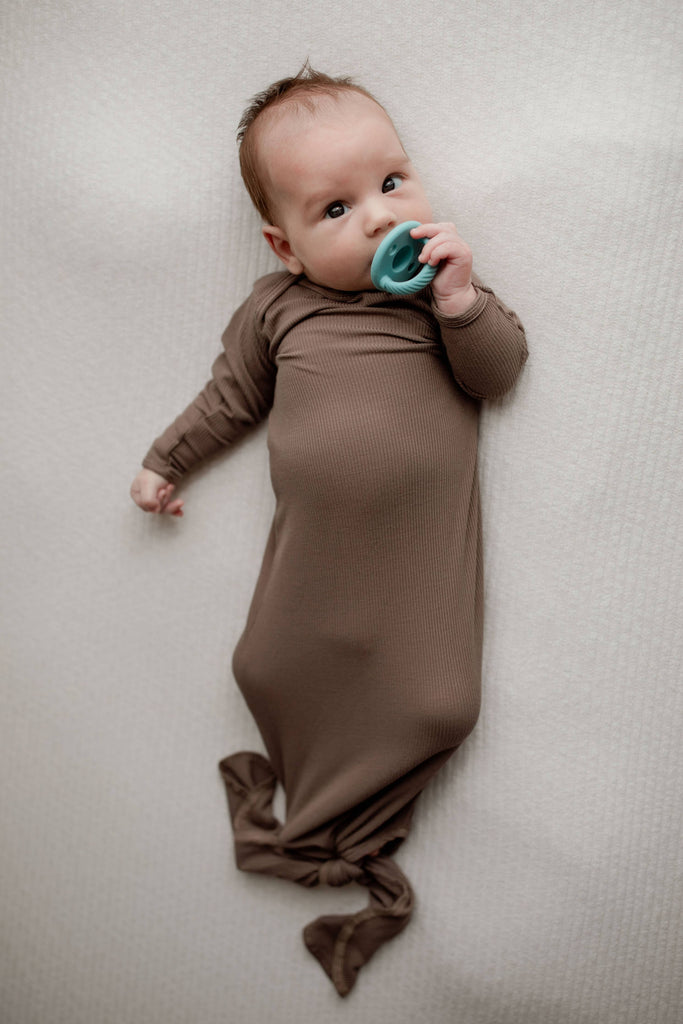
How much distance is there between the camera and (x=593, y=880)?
0.97 meters

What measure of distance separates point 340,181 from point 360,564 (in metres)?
0.45

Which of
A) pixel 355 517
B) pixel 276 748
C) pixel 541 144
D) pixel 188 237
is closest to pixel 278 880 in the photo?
pixel 276 748

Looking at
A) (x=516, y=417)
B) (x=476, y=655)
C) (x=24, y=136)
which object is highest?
(x=24, y=136)

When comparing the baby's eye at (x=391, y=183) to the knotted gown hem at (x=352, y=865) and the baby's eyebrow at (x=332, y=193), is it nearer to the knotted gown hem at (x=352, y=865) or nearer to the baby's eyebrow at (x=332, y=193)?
the baby's eyebrow at (x=332, y=193)

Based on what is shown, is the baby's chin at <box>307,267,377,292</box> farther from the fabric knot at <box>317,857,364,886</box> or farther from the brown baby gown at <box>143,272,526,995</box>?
Result: the fabric knot at <box>317,857,364,886</box>

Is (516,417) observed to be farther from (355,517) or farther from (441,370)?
(355,517)

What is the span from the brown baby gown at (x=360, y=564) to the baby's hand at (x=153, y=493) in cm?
10

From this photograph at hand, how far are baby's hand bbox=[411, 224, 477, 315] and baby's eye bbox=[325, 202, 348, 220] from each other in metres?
0.09

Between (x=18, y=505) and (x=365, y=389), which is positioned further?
(x=18, y=505)

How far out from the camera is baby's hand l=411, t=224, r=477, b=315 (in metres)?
0.87

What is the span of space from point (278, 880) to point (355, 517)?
0.53 metres

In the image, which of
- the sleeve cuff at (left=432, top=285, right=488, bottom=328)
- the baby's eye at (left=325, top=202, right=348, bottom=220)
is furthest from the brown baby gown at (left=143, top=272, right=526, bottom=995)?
the baby's eye at (left=325, top=202, right=348, bottom=220)

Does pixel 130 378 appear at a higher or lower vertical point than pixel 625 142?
lower

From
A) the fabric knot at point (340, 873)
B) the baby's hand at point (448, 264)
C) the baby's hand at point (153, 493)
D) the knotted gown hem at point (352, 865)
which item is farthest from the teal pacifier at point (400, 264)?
the fabric knot at point (340, 873)
